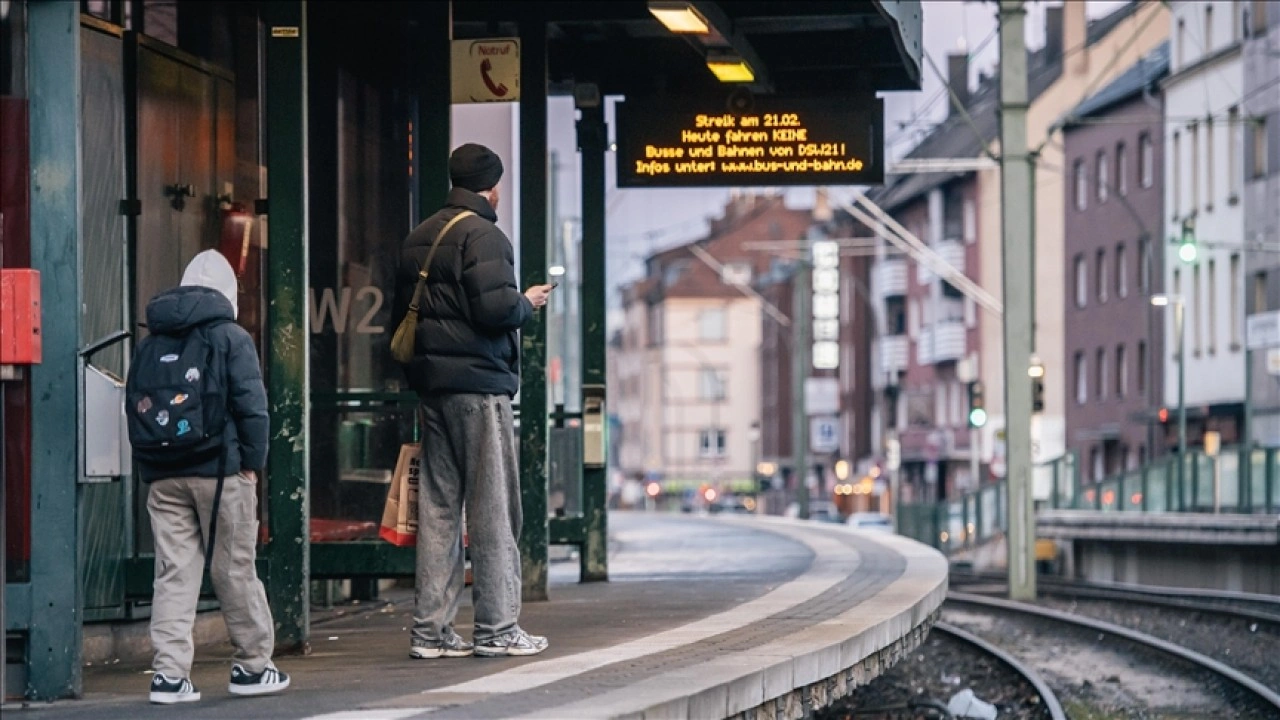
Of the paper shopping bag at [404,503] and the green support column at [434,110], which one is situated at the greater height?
the green support column at [434,110]

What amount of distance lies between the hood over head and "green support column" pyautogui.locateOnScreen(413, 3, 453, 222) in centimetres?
452

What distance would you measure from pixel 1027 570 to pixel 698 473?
12008 cm

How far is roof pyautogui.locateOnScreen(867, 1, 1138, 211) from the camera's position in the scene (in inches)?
3258

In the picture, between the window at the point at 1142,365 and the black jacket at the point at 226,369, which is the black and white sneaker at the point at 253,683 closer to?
the black jacket at the point at 226,369

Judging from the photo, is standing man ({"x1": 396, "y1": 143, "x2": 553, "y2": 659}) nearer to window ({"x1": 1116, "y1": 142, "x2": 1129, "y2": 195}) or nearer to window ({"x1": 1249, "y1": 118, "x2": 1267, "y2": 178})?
window ({"x1": 1249, "y1": 118, "x2": 1267, "y2": 178})

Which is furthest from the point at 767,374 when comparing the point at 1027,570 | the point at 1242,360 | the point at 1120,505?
the point at 1027,570

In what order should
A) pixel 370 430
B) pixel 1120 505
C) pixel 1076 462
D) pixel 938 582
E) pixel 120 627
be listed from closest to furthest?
pixel 120 627 → pixel 370 430 → pixel 938 582 → pixel 1120 505 → pixel 1076 462

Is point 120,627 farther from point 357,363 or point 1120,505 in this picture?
point 1120,505

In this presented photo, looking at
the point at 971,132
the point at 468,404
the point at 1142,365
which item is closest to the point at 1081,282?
the point at 1142,365

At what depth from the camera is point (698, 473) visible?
150 metres

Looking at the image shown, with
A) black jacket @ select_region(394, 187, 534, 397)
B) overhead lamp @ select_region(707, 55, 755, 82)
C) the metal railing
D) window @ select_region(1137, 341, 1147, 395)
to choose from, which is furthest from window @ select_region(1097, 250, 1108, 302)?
black jacket @ select_region(394, 187, 534, 397)

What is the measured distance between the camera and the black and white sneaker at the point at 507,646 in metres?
10.4

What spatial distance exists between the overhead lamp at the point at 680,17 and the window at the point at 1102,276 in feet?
193

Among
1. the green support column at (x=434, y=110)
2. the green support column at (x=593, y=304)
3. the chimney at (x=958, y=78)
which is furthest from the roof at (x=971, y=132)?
the green support column at (x=434, y=110)
